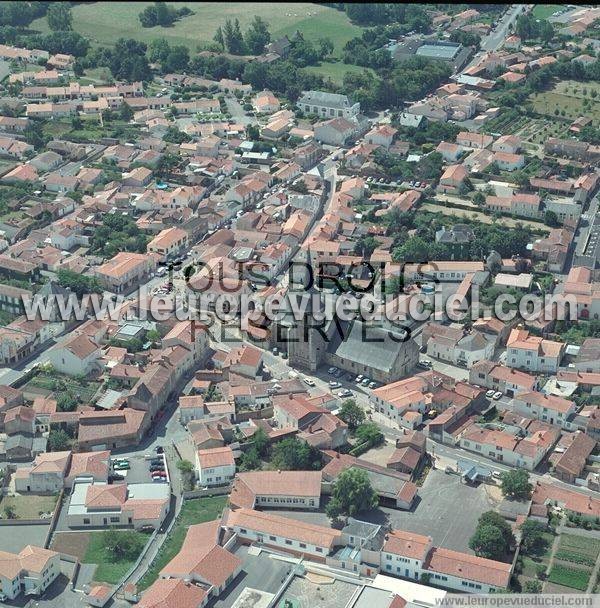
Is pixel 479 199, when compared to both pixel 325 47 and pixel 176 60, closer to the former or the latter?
pixel 325 47

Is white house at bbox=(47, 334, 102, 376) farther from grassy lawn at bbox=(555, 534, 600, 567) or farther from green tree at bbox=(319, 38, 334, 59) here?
green tree at bbox=(319, 38, 334, 59)

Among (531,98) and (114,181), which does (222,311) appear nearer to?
(114,181)

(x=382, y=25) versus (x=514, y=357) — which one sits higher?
(x=382, y=25)

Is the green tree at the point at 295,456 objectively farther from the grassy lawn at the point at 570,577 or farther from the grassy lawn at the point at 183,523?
the grassy lawn at the point at 570,577

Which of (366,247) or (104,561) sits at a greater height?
(366,247)

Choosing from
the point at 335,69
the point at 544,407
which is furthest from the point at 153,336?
the point at 335,69

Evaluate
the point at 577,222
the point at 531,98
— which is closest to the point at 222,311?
the point at 577,222
